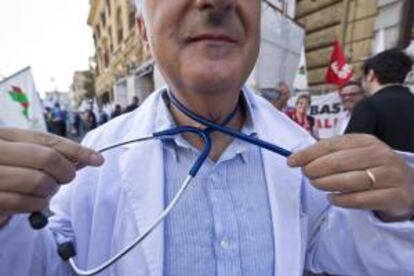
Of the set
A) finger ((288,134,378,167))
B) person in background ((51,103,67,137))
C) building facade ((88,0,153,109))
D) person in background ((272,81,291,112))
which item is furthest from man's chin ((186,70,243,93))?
building facade ((88,0,153,109))

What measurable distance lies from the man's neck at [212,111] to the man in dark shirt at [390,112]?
1404mm

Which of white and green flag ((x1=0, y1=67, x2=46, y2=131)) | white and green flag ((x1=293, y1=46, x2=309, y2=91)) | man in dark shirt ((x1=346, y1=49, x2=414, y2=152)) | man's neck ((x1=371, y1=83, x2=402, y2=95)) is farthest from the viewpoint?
white and green flag ((x1=293, y1=46, x2=309, y2=91))

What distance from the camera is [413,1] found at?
441cm

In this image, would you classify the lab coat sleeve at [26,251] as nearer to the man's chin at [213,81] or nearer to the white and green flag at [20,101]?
the man's chin at [213,81]

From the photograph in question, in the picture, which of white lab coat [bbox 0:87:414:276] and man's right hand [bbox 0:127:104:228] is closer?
man's right hand [bbox 0:127:104:228]

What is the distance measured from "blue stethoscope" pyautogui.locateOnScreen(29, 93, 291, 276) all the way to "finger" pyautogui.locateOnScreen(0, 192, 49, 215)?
0.12ft

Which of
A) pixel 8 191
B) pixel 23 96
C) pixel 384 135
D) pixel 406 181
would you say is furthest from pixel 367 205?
pixel 23 96

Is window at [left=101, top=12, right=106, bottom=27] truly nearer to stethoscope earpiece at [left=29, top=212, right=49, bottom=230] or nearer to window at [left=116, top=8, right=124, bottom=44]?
window at [left=116, top=8, right=124, bottom=44]

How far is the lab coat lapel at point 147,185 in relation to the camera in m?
0.91

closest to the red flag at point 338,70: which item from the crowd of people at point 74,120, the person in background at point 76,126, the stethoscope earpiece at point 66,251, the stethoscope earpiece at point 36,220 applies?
the stethoscope earpiece at point 66,251

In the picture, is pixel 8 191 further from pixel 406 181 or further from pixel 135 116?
pixel 406 181

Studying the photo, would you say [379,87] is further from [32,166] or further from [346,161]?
[32,166]

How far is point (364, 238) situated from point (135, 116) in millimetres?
652

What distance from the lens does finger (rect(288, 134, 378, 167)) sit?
76 centimetres
